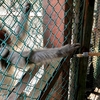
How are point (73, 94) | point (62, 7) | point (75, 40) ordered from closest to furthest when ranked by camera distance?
point (62, 7)
point (75, 40)
point (73, 94)

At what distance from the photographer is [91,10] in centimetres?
157

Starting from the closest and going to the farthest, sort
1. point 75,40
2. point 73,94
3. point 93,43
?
point 75,40, point 73,94, point 93,43

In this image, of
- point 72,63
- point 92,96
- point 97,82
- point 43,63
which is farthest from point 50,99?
point 97,82

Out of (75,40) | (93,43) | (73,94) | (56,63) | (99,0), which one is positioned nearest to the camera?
(56,63)

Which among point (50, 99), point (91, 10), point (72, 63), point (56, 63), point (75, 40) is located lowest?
point (50, 99)

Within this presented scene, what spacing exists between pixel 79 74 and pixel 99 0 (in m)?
1.36

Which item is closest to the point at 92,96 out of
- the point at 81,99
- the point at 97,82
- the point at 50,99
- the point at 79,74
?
the point at 97,82

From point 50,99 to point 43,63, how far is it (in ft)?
1.11

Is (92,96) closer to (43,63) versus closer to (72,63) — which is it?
(72,63)

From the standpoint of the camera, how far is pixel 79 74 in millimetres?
1802

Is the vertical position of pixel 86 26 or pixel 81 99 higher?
pixel 86 26

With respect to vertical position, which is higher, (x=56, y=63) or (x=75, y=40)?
(x=75, y=40)

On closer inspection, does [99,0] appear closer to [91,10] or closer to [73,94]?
[91,10]

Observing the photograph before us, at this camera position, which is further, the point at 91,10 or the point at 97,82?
the point at 97,82
